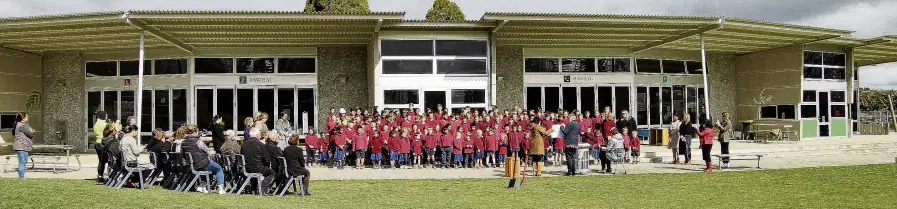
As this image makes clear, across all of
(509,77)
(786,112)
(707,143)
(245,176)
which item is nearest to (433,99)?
(509,77)

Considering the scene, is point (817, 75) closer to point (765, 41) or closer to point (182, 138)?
point (765, 41)

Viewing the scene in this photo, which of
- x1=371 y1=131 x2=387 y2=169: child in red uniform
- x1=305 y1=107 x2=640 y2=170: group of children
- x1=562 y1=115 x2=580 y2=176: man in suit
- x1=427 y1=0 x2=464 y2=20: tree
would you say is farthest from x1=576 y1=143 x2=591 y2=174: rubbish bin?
x1=427 y1=0 x2=464 y2=20: tree

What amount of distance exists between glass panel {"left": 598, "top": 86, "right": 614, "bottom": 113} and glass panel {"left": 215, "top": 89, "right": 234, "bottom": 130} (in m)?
11.1

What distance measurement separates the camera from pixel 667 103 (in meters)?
24.3

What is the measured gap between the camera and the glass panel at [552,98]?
75.1 ft

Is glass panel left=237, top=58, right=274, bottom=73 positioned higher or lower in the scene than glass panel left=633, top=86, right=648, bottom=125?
higher

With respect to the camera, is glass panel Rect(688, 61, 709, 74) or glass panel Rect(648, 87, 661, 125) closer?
glass panel Rect(648, 87, 661, 125)

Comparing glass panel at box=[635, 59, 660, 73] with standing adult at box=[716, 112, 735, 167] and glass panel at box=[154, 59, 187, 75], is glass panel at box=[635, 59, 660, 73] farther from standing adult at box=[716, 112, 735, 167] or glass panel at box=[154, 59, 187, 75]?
glass panel at box=[154, 59, 187, 75]

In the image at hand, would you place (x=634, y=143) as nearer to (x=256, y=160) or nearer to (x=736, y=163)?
(x=736, y=163)

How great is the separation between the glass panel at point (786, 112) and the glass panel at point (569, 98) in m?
7.14

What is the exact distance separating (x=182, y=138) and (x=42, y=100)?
518 inches

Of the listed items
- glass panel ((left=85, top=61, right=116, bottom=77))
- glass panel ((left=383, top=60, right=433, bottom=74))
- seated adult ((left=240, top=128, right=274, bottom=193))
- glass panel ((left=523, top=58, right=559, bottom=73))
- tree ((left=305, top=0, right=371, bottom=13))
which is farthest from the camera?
tree ((left=305, top=0, right=371, bottom=13))

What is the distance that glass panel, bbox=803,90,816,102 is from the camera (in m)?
24.8

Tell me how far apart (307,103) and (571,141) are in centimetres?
985
